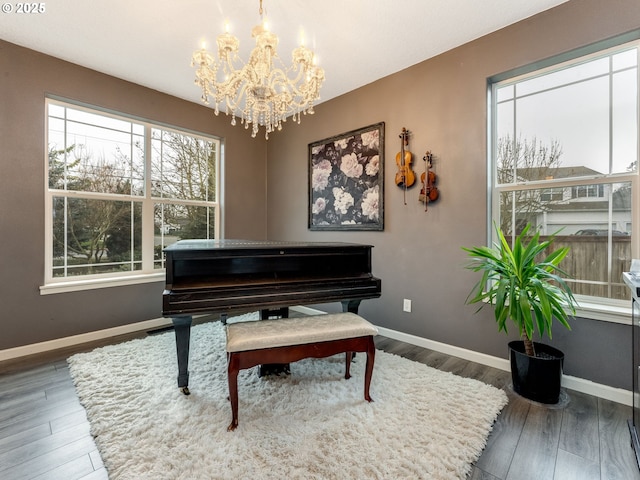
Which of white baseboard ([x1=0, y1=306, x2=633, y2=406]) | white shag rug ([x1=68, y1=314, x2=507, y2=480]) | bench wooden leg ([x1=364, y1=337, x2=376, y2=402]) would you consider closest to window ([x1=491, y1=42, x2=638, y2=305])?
white baseboard ([x1=0, y1=306, x2=633, y2=406])

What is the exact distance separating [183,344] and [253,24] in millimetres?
2410

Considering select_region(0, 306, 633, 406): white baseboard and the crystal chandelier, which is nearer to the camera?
the crystal chandelier

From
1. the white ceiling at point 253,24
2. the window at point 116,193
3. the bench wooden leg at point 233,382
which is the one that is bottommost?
the bench wooden leg at point 233,382

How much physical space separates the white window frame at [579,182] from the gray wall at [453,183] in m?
0.07

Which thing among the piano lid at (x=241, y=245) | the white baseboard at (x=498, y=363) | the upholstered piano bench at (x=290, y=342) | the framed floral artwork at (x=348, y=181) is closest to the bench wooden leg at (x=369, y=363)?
the upholstered piano bench at (x=290, y=342)

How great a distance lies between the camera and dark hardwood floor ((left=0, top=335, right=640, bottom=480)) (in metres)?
1.32

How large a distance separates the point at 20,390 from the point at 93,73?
2.85 meters

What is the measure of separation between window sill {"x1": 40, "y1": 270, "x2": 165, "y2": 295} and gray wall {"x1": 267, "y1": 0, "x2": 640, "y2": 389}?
224cm

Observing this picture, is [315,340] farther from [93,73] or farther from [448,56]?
[93,73]

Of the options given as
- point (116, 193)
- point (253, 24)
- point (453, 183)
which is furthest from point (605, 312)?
point (116, 193)

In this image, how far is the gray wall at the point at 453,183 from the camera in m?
1.94

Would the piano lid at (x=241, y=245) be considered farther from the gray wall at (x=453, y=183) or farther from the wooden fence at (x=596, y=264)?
the wooden fence at (x=596, y=264)

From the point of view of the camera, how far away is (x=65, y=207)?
283cm

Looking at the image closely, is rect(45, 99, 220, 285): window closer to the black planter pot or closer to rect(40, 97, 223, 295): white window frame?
rect(40, 97, 223, 295): white window frame
